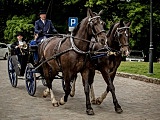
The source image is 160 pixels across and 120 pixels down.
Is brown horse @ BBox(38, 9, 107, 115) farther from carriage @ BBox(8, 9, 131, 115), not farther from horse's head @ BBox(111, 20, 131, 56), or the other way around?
horse's head @ BBox(111, 20, 131, 56)

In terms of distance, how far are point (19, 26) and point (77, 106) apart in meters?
21.1

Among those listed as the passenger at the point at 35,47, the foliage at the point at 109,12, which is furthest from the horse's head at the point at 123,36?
the foliage at the point at 109,12

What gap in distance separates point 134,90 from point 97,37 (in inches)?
196

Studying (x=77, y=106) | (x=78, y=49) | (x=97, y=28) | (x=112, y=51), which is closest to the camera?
(x=97, y=28)

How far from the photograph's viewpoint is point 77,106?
368 inches

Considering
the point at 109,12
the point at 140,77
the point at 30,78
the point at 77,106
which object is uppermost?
the point at 109,12

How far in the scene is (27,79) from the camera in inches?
452

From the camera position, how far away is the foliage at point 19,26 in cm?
2945

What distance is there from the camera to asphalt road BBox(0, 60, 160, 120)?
802cm

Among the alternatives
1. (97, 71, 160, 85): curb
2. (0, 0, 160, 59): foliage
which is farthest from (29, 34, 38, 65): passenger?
(0, 0, 160, 59): foliage

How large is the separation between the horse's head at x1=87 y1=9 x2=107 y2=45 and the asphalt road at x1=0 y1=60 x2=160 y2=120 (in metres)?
1.73

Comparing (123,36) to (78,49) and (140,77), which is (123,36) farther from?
(140,77)

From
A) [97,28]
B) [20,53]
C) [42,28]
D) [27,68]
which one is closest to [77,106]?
[97,28]

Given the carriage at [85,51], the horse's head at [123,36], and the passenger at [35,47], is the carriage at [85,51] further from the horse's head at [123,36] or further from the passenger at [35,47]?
the passenger at [35,47]
